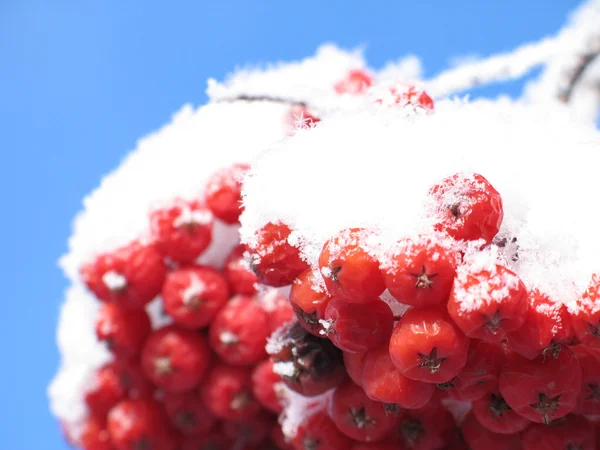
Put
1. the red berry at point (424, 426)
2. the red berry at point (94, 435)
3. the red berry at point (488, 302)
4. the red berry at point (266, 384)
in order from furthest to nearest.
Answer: the red berry at point (94, 435) < the red berry at point (266, 384) < the red berry at point (424, 426) < the red berry at point (488, 302)

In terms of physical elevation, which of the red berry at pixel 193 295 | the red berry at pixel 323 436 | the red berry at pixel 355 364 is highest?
the red berry at pixel 193 295

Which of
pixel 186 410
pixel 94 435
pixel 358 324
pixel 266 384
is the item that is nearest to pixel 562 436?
pixel 358 324

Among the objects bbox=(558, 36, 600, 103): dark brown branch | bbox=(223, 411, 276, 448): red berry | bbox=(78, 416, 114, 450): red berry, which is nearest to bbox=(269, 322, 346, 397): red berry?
bbox=(223, 411, 276, 448): red berry

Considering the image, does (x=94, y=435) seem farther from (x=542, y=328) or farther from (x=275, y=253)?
(x=542, y=328)

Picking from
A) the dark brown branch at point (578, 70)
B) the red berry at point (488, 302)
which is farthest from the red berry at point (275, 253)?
the dark brown branch at point (578, 70)

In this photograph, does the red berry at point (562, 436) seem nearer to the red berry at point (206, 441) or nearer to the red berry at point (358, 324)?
the red berry at point (358, 324)

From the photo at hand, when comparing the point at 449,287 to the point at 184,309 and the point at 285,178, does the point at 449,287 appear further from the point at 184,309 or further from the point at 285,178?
the point at 184,309

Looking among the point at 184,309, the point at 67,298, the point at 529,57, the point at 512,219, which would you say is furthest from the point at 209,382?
the point at 529,57
